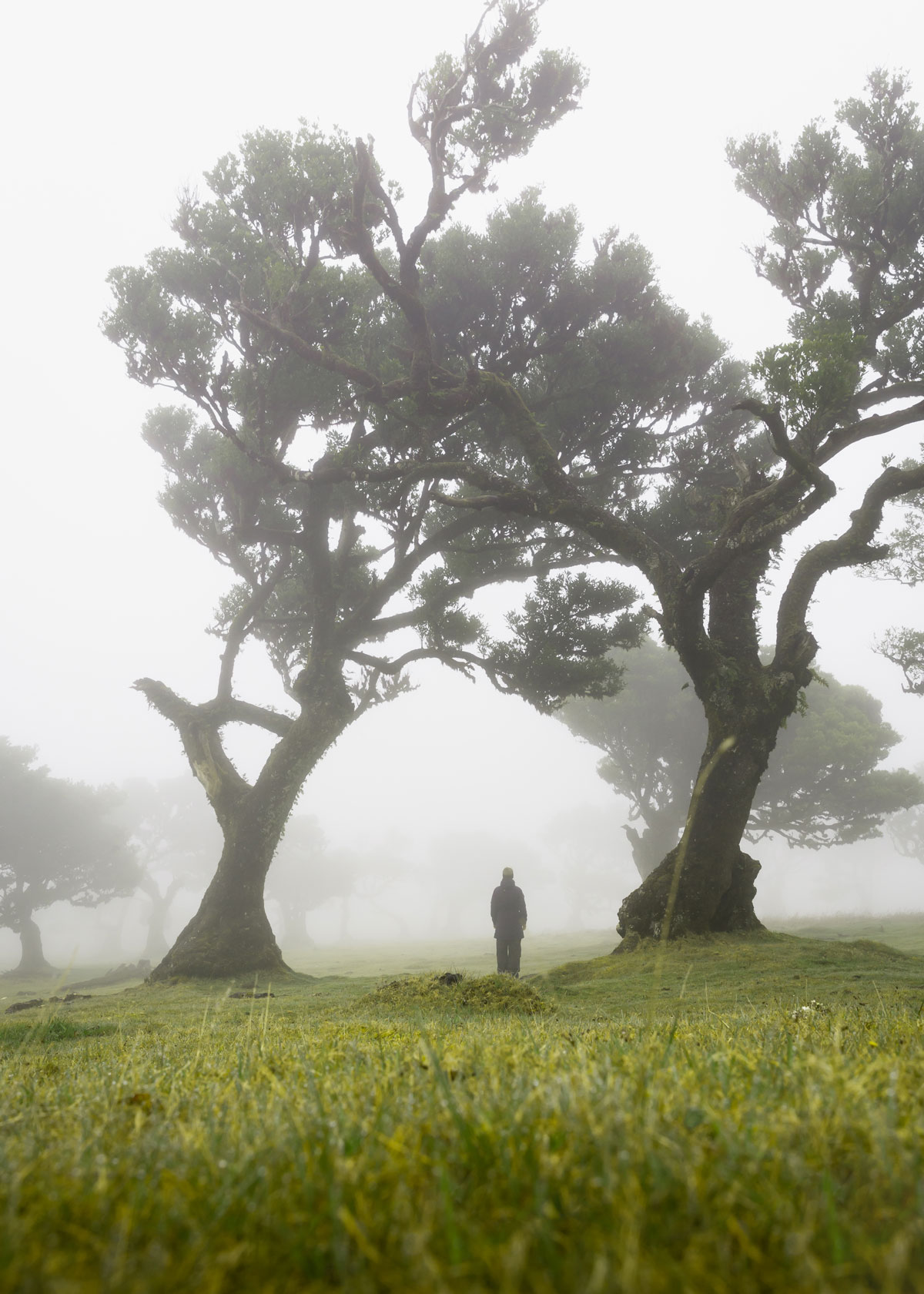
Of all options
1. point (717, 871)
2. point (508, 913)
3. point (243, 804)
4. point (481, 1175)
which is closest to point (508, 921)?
point (508, 913)

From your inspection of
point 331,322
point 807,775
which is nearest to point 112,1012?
point 331,322

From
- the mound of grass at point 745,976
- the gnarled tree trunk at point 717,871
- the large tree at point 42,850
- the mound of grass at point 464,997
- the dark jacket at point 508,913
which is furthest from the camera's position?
the large tree at point 42,850

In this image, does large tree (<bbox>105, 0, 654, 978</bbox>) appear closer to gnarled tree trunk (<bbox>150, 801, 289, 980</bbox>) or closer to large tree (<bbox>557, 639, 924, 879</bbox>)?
gnarled tree trunk (<bbox>150, 801, 289, 980</bbox>)

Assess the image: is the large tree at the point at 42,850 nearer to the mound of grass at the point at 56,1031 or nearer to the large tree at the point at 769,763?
the large tree at the point at 769,763

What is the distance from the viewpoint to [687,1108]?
1.48 meters

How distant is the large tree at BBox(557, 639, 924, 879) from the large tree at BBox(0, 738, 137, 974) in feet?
110

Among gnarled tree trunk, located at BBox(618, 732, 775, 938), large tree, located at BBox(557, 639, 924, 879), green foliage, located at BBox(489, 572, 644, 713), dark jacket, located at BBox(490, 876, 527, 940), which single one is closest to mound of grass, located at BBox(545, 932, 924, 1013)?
gnarled tree trunk, located at BBox(618, 732, 775, 938)

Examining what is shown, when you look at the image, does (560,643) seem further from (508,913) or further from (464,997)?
(464,997)

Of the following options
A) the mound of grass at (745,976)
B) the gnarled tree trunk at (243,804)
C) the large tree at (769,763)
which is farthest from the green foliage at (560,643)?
the large tree at (769,763)

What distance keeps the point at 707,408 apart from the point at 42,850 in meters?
45.9

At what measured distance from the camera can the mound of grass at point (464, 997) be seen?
6.75 meters

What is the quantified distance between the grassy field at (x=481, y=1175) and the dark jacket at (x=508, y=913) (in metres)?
12.4

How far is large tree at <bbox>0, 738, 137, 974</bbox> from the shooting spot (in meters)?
42.6

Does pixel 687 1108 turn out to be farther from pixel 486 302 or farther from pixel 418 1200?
pixel 486 302
